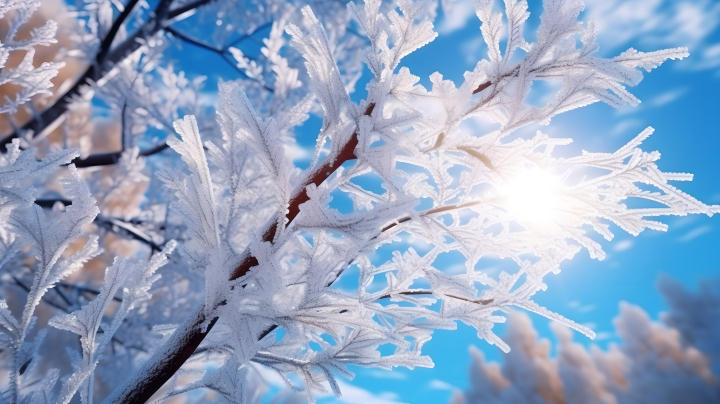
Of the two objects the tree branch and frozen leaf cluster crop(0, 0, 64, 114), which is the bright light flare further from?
the tree branch

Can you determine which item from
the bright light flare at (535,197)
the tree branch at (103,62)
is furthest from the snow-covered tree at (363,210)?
the tree branch at (103,62)

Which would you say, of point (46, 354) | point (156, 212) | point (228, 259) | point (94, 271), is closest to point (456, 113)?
point (228, 259)

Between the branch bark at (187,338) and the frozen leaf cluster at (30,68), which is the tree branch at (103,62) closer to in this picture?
the frozen leaf cluster at (30,68)

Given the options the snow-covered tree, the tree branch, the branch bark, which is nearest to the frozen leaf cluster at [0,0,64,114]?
the snow-covered tree

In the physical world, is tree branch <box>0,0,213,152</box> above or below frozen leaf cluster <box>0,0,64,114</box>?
above

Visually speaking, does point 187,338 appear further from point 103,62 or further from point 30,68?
point 103,62

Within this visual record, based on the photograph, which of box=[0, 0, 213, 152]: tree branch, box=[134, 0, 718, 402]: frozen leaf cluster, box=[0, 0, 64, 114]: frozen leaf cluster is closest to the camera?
box=[134, 0, 718, 402]: frozen leaf cluster

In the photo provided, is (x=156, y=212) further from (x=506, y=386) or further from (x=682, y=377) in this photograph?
(x=682, y=377)

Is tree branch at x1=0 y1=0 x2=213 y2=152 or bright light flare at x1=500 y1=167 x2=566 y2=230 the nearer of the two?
bright light flare at x1=500 y1=167 x2=566 y2=230
